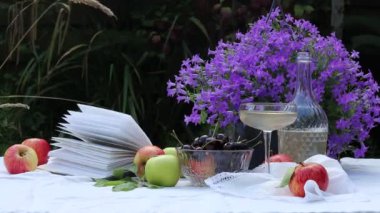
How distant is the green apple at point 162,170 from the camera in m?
1.45

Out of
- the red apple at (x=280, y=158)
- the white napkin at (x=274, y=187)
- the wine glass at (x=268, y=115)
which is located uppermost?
the wine glass at (x=268, y=115)

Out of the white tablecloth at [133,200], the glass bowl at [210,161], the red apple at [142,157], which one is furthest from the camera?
the red apple at [142,157]

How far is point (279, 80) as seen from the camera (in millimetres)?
1696

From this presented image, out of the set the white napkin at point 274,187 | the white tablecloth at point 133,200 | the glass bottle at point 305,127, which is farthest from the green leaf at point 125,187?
the glass bottle at point 305,127

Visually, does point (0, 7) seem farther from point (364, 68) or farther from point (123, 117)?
point (123, 117)

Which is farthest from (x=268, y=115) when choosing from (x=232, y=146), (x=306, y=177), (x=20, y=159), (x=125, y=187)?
(x=20, y=159)

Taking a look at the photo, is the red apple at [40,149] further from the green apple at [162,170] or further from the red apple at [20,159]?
the green apple at [162,170]

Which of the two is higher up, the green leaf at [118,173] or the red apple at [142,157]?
the red apple at [142,157]

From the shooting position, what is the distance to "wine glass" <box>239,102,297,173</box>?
1.47 m

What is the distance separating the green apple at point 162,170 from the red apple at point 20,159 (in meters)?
0.37

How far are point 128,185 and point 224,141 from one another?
0.22 meters

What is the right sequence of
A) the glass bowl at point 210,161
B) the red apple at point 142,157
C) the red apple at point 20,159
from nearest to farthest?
the glass bowl at point 210,161, the red apple at point 142,157, the red apple at point 20,159

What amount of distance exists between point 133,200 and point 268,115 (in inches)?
14.6

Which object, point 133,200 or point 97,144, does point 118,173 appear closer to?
point 97,144
